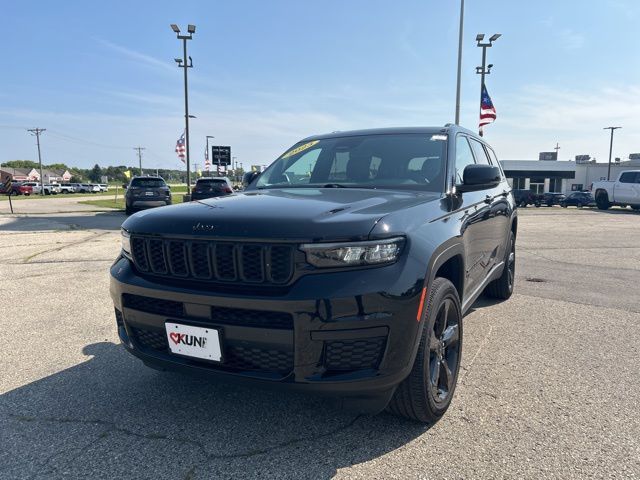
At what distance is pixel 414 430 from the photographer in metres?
2.53

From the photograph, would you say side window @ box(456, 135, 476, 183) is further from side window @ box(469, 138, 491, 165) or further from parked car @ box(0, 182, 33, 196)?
parked car @ box(0, 182, 33, 196)

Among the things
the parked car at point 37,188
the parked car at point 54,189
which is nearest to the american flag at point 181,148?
the parked car at point 37,188

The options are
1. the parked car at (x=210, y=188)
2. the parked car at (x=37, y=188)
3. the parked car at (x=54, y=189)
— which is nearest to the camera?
the parked car at (x=210, y=188)

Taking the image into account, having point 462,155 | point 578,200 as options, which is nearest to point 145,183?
point 462,155

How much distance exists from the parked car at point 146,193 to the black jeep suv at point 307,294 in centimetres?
1627

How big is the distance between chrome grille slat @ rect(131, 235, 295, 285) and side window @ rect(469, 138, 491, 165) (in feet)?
9.08

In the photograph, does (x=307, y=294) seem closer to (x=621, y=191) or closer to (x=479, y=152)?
(x=479, y=152)

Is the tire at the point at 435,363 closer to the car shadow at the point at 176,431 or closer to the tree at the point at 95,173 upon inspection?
the car shadow at the point at 176,431

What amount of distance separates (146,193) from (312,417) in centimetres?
1685

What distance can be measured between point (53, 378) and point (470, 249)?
3.11 m

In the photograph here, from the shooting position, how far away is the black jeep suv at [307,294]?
2.04 metres

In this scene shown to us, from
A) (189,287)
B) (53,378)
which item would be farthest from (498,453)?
(53,378)

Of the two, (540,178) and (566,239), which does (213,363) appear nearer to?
(566,239)

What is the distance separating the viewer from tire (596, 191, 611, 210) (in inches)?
965
